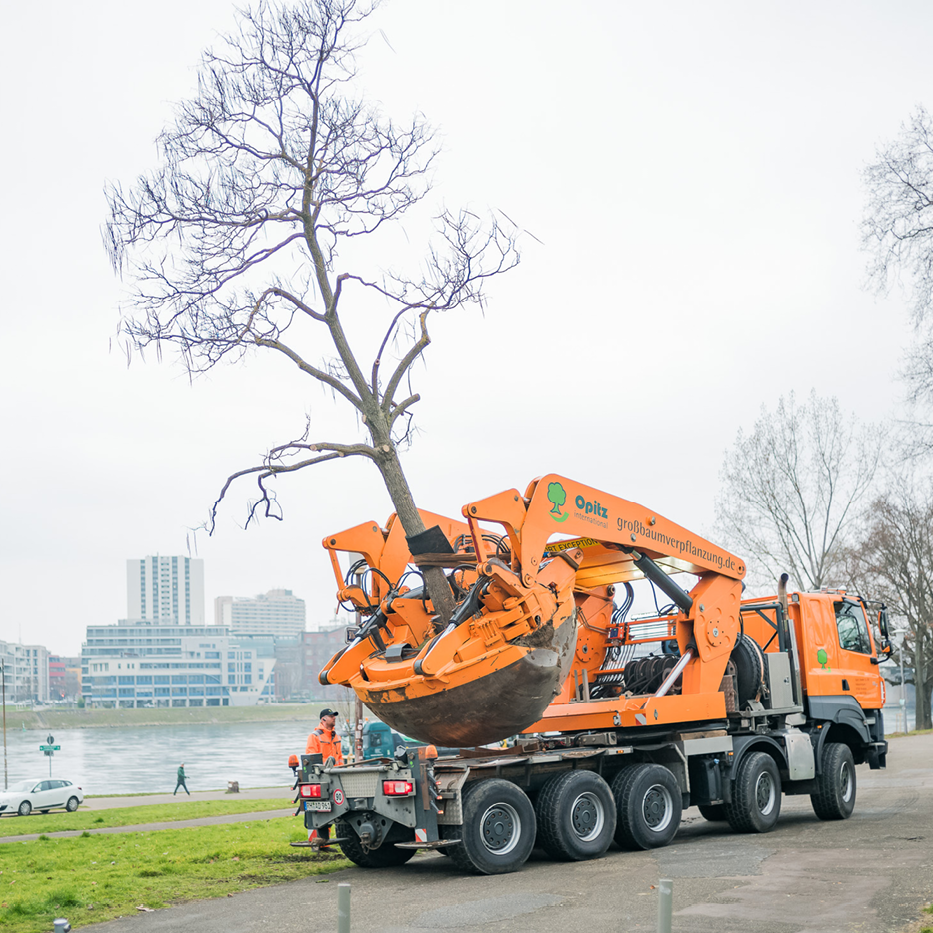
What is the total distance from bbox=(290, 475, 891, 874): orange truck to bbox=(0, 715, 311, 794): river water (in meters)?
30.9

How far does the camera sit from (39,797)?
31172mm

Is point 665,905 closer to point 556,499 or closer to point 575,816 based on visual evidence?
point 556,499

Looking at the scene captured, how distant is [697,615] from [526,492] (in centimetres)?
355

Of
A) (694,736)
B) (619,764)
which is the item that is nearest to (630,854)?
(619,764)

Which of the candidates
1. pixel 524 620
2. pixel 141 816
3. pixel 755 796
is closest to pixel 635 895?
pixel 524 620

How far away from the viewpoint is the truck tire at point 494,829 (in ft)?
33.6

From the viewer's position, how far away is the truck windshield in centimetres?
1523

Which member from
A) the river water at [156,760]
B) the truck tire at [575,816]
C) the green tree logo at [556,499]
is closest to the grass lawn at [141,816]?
the truck tire at [575,816]

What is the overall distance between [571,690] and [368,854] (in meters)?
3.56

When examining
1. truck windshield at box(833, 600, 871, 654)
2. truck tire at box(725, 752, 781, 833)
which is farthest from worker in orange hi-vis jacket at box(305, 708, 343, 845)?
truck windshield at box(833, 600, 871, 654)

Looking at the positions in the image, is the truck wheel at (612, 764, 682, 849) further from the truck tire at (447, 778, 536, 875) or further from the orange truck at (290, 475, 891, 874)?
the truck tire at (447, 778, 536, 875)

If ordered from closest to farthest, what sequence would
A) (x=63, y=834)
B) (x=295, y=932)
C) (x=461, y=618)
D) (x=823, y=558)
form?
1. (x=295, y=932)
2. (x=461, y=618)
3. (x=63, y=834)
4. (x=823, y=558)

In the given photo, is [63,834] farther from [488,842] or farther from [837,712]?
[837,712]

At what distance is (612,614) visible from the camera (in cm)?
1438
